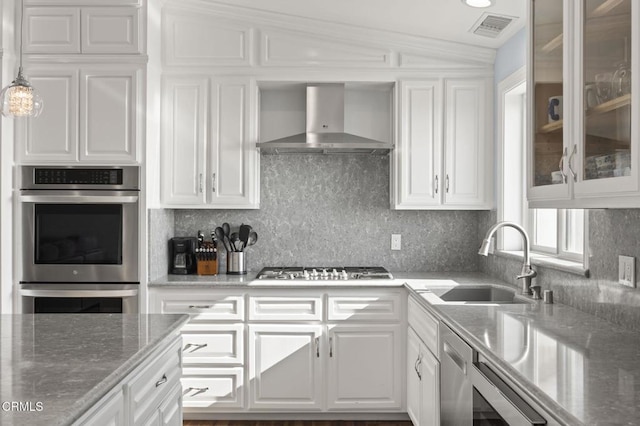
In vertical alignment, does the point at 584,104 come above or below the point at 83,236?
above

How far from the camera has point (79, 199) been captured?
3600mm

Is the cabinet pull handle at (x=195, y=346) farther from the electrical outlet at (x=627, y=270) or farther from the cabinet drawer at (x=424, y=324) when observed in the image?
the electrical outlet at (x=627, y=270)

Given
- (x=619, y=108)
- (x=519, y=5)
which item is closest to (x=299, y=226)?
(x=519, y=5)

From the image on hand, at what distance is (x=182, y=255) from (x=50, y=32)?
5.31 ft

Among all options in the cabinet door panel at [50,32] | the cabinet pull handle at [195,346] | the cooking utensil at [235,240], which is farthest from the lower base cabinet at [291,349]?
the cabinet door panel at [50,32]

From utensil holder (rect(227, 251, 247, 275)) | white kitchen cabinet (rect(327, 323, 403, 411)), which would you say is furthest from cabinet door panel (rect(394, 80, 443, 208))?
utensil holder (rect(227, 251, 247, 275))

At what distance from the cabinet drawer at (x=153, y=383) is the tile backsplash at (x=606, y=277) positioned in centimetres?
167

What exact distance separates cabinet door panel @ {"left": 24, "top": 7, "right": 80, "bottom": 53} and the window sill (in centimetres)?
293

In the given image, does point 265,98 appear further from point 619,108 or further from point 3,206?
point 619,108

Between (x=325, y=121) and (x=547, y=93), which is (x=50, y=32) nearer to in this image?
(x=325, y=121)

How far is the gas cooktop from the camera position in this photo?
12.5 feet

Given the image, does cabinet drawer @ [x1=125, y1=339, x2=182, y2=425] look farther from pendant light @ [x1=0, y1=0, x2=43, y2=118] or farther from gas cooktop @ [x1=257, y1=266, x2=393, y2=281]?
gas cooktop @ [x1=257, y1=266, x2=393, y2=281]

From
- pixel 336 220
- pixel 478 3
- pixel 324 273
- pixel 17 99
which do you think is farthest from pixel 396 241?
pixel 17 99

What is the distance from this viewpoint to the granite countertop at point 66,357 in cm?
129
